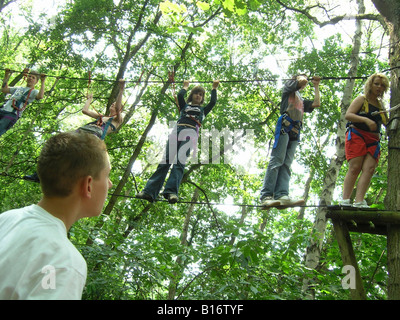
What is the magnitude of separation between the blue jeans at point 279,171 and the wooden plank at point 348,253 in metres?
0.72

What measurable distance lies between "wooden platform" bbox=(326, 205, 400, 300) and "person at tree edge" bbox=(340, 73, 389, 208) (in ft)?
0.64

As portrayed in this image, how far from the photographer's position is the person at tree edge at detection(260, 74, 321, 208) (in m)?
4.34

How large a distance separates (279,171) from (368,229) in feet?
4.00

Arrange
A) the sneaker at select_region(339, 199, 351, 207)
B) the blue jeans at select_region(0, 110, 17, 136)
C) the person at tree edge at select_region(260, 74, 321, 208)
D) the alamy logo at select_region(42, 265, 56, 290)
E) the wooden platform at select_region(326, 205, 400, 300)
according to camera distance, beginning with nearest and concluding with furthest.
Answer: the alamy logo at select_region(42, 265, 56, 290)
the wooden platform at select_region(326, 205, 400, 300)
the sneaker at select_region(339, 199, 351, 207)
the person at tree edge at select_region(260, 74, 321, 208)
the blue jeans at select_region(0, 110, 17, 136)

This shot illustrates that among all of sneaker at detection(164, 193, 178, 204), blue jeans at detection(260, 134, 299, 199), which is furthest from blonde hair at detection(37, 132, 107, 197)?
sneaker at detection(164, 193, 178, 204)

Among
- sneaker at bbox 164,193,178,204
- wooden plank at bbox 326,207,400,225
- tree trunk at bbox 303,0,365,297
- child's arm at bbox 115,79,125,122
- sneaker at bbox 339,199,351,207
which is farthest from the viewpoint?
tree trunk at bbox 303,0,365,297

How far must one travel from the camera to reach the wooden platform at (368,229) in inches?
138

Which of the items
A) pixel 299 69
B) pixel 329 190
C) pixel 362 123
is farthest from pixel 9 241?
pixel 299 69

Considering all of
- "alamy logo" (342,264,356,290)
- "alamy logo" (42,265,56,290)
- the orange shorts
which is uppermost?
the orange shorts

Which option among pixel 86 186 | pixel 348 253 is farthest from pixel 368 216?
pixel 86 186

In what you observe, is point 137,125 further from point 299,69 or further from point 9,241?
point 9,241

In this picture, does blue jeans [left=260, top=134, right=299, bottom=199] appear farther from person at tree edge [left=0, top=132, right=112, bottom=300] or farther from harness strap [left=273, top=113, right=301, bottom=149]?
person at tree edge [left=0, top=132, right=112, bottom=300]

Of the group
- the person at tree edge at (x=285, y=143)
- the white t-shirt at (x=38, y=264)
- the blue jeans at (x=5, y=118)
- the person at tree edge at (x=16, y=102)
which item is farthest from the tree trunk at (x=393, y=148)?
the blue jeans at (x=5, y=118)
